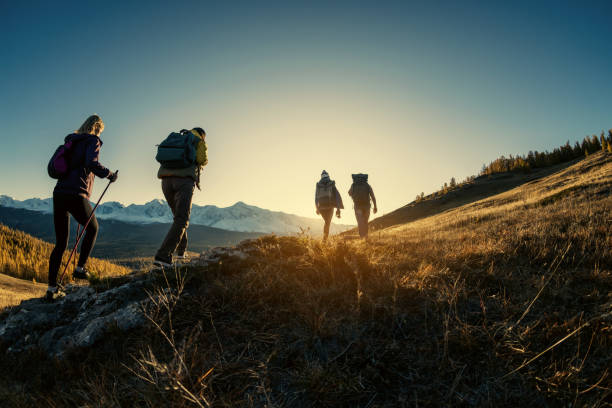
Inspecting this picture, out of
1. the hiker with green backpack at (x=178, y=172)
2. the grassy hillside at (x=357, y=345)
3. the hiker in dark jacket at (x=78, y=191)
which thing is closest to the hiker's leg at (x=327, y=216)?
the hiker with green backpack at (x=178, y=172)

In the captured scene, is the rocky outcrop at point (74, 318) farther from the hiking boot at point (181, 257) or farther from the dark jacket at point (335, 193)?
the dark jacket at point (335, 193)

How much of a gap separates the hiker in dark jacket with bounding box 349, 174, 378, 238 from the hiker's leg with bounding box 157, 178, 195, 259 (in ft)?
21.4

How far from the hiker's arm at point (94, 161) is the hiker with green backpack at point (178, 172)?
0.76 m

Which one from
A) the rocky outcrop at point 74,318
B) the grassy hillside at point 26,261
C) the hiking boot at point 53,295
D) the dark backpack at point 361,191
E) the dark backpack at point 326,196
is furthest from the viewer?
the dark backpack at point 361,191

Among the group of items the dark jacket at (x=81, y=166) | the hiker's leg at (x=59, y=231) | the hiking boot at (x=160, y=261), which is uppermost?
the dark jacket at (x=81, y=166)

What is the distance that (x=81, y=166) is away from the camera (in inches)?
156

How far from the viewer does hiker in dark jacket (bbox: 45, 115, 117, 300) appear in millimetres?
3826

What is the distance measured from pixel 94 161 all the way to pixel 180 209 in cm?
138

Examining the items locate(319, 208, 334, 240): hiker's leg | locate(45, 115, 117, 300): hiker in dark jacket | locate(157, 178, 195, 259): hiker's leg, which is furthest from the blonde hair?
locate(319, 208, 334, 240): hiker's leg

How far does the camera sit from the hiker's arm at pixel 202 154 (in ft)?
15.2

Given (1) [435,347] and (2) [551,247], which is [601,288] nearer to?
(2) [551,247]

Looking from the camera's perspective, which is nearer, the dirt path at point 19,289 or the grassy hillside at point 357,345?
the grassy hillside at point 357,345

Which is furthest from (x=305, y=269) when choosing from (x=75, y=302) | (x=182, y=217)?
(x=75, y=302)

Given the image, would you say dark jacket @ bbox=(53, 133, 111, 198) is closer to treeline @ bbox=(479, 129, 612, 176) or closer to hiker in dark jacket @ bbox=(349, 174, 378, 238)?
hiker in dark jacket @ bbox=(349, 174, 378, 238)
